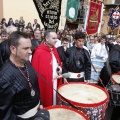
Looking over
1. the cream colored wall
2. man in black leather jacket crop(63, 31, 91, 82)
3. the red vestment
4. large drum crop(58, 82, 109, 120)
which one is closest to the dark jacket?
the red vestment

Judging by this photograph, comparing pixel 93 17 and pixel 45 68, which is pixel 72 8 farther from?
pixel 93 17

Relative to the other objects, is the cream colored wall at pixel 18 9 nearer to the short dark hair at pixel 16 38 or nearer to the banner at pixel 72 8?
the banner at pixel 72 8

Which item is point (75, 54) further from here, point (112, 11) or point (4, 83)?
point (112, 11)

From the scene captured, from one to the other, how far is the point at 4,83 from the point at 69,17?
3.29 metres

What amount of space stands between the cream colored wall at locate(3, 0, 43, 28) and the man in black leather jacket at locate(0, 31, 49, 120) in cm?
1454

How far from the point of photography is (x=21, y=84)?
192cm

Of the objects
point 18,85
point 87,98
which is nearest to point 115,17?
point 87,98

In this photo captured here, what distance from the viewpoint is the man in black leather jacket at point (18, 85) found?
5.67ft

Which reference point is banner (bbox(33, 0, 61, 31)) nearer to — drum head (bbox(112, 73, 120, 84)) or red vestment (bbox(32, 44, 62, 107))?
red vestment (bbox(32, 44, 62, 107))

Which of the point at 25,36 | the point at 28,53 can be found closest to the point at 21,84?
→ the point at 28,53

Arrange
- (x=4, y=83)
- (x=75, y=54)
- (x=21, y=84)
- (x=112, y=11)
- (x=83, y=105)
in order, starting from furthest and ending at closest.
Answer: (x=112, y=11) → (x=75, y=54) → (x=83, y=105) → (x=21, y=84) → (x=4, y=83)

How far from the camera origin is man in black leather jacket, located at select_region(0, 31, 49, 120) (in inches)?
68.1

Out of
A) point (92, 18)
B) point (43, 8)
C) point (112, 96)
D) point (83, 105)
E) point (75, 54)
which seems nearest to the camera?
point (83, 105)

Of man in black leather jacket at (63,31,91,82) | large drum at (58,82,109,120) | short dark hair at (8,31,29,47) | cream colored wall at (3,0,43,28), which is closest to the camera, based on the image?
short dark hair at (8,31,29,47)
